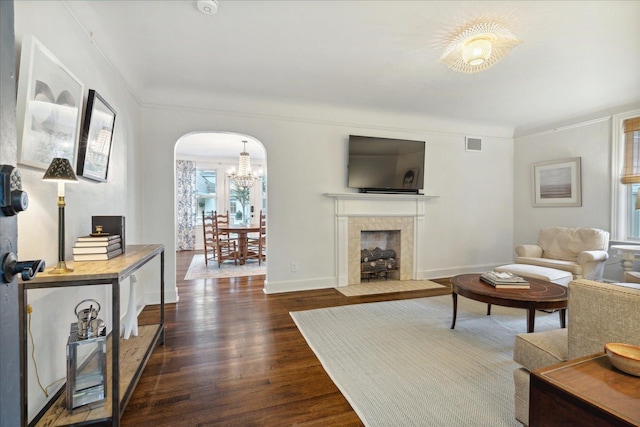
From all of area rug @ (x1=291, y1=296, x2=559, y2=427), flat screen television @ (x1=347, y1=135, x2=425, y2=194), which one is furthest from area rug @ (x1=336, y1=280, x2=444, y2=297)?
flat screen television @ (x1=347, y1=135, x2=425, y2=194)

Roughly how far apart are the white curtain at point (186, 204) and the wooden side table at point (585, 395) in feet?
26.8

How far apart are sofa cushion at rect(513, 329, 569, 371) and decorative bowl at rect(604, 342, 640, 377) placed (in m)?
0.41

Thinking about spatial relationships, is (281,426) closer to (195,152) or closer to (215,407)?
(215,407)

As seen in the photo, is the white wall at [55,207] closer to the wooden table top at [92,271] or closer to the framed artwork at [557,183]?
the wooden table top at [92,271]

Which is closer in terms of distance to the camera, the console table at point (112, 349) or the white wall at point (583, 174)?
the console table at point (112, 349)

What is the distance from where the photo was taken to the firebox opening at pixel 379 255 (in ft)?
15.2

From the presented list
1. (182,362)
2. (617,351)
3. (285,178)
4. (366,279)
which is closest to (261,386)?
(182,362)

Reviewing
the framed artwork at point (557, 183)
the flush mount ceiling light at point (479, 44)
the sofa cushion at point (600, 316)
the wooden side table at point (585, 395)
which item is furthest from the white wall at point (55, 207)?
the framed artwork at point (557, 183)

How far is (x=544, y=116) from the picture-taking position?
4.57 m

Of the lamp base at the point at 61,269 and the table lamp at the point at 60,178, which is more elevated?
the table lamp at the point at 60,178

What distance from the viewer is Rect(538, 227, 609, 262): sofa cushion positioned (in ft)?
12.4

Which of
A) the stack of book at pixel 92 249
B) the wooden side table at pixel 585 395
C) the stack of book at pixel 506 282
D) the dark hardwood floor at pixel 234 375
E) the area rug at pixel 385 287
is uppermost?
the stack of book at pixel 92 249

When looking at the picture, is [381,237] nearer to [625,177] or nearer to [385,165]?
[385,165]

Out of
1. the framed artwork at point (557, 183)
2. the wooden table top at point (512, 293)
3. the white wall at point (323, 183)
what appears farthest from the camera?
the framed artwork at point (557, 183)
